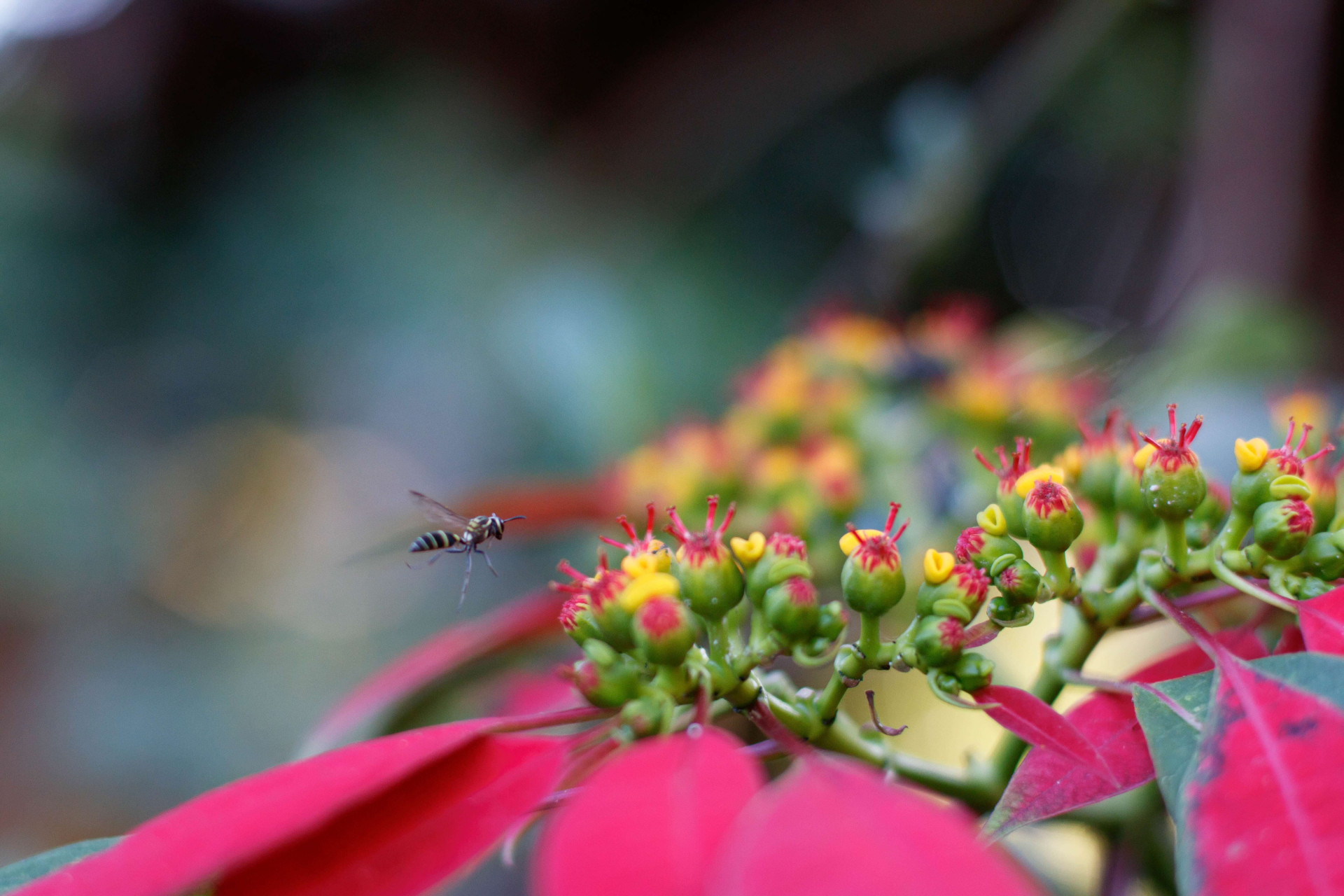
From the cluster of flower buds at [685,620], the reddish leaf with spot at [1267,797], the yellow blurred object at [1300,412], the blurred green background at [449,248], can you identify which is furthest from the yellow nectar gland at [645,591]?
the blurred green background at [449,248]

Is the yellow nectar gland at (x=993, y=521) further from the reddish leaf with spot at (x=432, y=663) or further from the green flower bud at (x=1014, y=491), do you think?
the reddish leaf with spot at (x=432, y=663)

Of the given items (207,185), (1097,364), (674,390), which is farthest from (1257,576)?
(207,185)

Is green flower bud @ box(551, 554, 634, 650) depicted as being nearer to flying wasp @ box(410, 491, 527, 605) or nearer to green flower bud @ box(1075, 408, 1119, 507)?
green flower bud @ box(1075, 408, 1119, 507)

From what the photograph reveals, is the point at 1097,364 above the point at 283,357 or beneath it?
beneath

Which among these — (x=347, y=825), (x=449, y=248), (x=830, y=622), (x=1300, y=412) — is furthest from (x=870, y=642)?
(x=449, y=248)

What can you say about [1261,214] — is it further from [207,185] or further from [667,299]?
[207,185]

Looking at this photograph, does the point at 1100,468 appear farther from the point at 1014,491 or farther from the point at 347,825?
the point at 347,825
